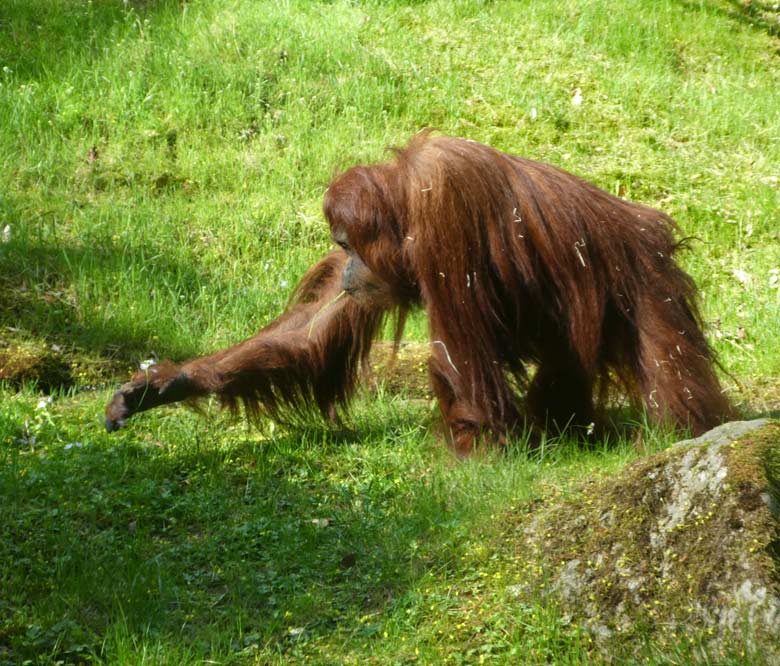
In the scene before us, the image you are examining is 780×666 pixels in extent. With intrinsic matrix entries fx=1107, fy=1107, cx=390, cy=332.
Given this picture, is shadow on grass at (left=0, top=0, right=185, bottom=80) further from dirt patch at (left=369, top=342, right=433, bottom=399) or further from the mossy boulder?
the mossy boulder

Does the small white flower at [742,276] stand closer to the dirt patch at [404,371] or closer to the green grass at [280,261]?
the green grass at [280,261]

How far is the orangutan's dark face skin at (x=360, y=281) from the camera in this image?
3.91 meters

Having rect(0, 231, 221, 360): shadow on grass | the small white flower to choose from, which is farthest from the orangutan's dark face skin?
the small white flower

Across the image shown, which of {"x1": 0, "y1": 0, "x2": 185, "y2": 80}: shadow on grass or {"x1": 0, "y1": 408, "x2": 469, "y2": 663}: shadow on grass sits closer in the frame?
{"x1": 0, "y1": 408, "x2": 469, "y2": 663}: shadow on grass

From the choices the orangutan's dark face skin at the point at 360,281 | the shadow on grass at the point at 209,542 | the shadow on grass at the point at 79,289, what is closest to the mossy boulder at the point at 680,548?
the shadow on grass at the point at 209,542

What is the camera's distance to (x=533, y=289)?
3.78 m

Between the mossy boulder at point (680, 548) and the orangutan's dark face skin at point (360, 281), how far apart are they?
53.9 inches

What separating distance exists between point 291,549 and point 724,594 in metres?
1.24

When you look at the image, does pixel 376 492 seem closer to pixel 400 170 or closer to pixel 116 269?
pixel 400 170

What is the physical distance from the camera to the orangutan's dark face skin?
3.91 metres

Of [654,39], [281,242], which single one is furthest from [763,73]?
[281,242]

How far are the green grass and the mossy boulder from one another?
8 cm

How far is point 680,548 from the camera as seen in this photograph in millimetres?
2461

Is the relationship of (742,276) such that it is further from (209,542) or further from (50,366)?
(209,542)
